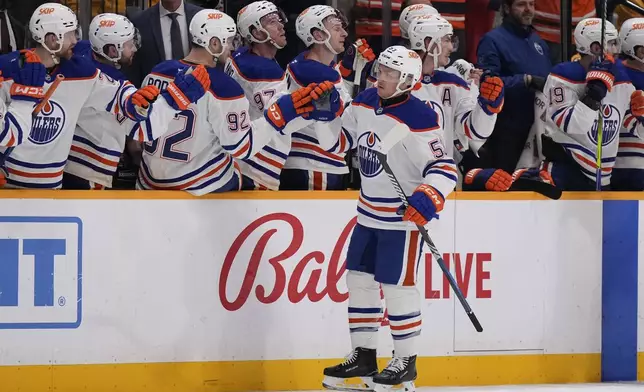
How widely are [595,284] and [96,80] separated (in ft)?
7.50

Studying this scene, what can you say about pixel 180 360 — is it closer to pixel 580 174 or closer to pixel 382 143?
pixel 382 143

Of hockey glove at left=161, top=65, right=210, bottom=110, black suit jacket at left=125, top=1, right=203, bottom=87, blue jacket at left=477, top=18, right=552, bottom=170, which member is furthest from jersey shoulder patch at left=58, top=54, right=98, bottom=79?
blue jacket at left=477, top=18, right=552, bottom=170

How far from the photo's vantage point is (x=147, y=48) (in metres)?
5.81

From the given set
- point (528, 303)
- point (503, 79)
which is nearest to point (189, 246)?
point (528, 303)

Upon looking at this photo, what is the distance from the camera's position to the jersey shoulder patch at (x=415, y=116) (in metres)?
4.81

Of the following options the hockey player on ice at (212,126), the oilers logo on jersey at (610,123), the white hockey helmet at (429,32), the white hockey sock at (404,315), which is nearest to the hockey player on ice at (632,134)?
the oilers logo on jersey at (610,123)

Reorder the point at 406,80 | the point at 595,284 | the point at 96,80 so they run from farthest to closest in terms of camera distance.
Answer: the point at 595,284, the point at 96,80, the point at 406,80

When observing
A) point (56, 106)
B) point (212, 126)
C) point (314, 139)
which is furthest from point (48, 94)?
point (314, 139)

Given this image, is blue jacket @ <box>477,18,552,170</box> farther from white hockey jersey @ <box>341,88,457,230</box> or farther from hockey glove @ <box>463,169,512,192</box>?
white hockey jersey @ <box>341,88,457,230</box>

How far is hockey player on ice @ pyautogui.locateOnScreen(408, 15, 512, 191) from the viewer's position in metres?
5.61

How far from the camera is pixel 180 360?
5.12 m

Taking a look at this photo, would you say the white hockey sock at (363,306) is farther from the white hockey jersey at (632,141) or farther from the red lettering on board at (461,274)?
the white hockey jersey at (632,141)

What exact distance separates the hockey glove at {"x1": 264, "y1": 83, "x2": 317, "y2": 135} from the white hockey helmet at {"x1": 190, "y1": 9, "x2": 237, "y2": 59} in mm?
334

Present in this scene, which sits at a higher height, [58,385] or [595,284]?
[595,284]
